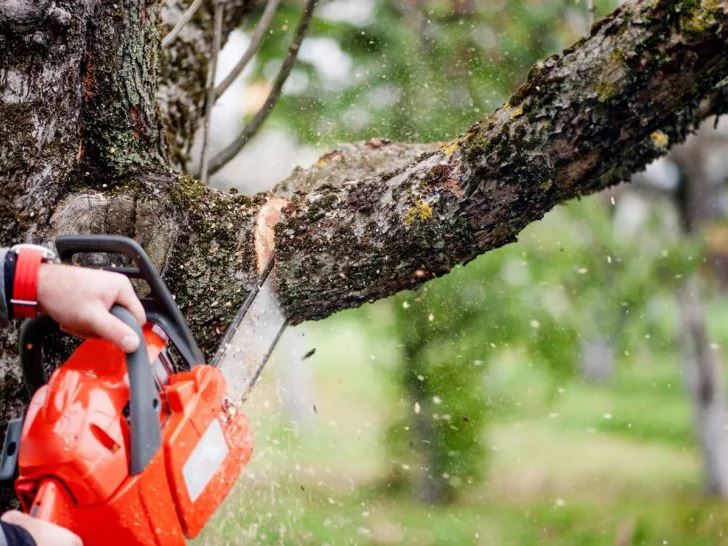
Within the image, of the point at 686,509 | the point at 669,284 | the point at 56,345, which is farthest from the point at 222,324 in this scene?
the point at 686,509

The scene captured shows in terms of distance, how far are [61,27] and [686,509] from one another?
263 inches

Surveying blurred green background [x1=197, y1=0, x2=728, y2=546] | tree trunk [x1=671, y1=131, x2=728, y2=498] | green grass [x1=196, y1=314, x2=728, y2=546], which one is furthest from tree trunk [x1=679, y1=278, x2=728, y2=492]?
green grass [x1=196, y1=314, x2=728, y2=546]

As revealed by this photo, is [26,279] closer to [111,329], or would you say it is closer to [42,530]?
[111,329]

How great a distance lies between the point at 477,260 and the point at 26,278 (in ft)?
11.3

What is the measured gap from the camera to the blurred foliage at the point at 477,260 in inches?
162

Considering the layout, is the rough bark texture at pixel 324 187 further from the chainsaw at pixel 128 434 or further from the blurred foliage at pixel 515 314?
the blurred foliage at pixel 515 314

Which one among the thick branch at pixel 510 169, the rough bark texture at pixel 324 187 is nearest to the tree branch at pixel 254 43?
the rough bark texture at pixel 324 187

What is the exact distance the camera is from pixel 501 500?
6.64 metres

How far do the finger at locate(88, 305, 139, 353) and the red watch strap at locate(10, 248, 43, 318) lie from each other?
0.11 metres

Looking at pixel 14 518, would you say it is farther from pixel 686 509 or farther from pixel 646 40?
pixel 686 509

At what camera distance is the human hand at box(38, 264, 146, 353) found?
1141 millimetres

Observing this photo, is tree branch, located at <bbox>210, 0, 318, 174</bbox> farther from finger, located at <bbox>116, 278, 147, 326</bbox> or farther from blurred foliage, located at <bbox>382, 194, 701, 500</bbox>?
blurred foliage, located at <bbox>382, 194, 701, 500</bbox>

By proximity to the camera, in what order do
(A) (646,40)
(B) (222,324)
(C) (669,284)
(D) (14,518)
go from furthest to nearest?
(C) (669,284), (B) (222,324), (A) (646,40), (D) (14,518)

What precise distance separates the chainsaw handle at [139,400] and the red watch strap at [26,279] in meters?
0.13
